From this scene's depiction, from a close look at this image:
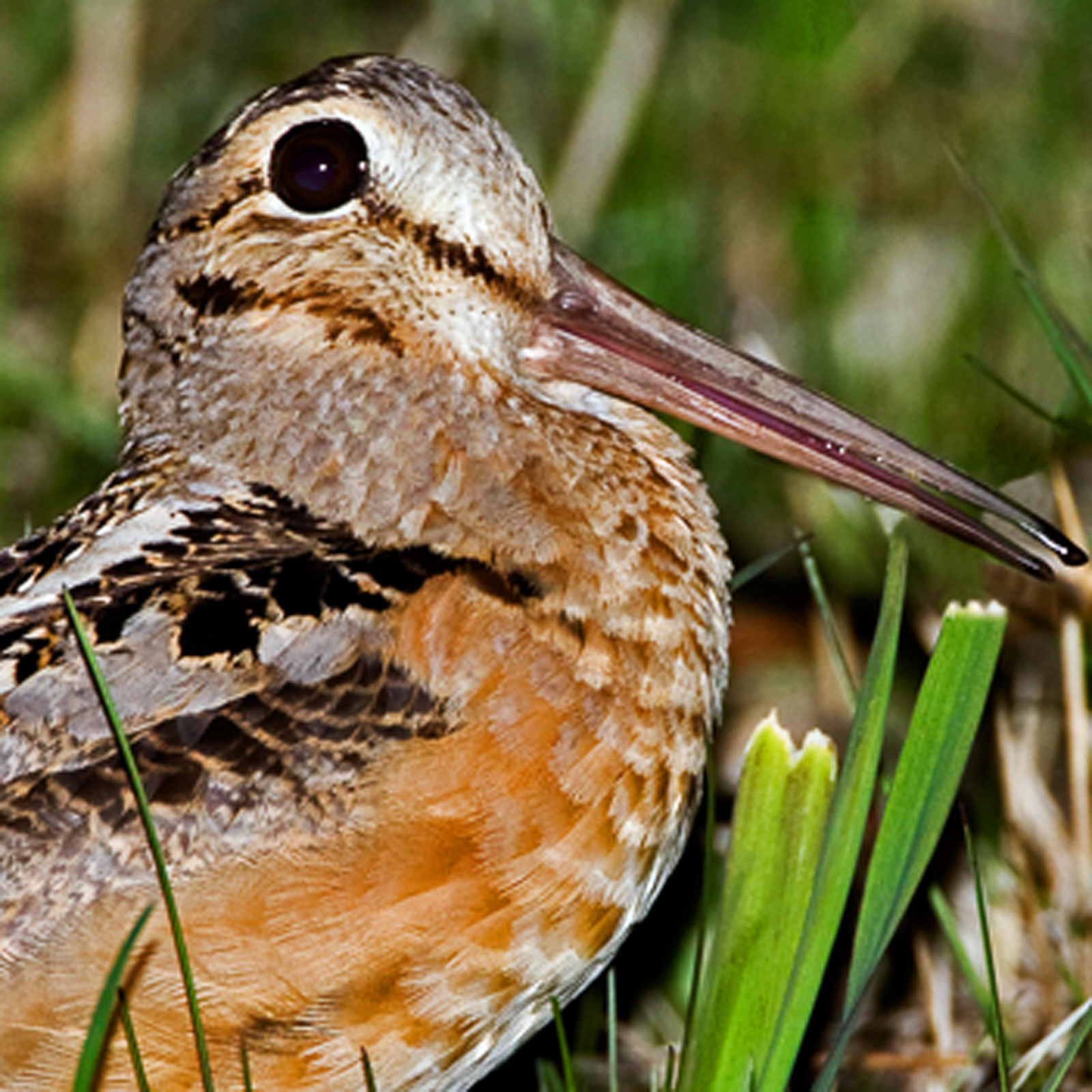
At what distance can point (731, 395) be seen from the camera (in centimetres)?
310

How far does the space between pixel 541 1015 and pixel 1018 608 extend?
136 centimetres

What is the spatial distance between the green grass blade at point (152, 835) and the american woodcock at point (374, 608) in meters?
0.05

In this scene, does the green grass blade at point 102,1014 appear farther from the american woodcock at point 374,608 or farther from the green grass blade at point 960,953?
the green grass blade at point 960,953

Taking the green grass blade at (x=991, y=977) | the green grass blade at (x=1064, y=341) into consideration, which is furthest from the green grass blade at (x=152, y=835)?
the green grass blade at (x=1064, y=341)

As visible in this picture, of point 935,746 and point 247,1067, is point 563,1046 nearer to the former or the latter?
point 247,1067

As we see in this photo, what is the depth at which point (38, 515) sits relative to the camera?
15.7 feet

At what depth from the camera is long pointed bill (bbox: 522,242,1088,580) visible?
119 inches

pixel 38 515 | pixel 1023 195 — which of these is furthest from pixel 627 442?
pixel 1023 195

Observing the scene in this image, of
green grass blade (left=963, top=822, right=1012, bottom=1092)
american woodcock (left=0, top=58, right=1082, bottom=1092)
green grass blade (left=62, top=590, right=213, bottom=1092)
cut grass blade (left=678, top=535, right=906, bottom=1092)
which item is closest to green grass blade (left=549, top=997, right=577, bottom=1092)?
american woodcock (left=0, top=58, right=1082, bottom=1092)

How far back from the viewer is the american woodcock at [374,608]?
265 centimetres

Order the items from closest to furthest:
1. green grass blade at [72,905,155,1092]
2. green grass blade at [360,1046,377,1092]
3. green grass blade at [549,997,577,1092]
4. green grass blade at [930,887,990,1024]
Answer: green grass blade at [72,905,155,1092] → green grass blade at [360,1046,377,1092] → green grass blade at [549,997,577,1092] → green grass blade at [930,887,990,1024]

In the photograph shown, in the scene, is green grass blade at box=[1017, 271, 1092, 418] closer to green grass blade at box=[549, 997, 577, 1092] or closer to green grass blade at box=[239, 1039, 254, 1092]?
green grass blade at box=[549, 997, 577, 1092]

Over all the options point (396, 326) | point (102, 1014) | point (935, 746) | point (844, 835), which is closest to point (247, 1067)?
point (102, 1014)

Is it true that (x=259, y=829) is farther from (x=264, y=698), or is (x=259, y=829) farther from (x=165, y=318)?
(x=165, y=318)
